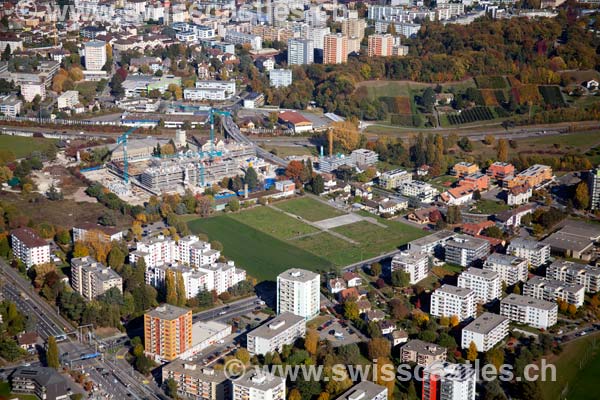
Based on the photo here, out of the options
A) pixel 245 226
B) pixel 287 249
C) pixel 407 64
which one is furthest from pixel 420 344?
pixel 407 64

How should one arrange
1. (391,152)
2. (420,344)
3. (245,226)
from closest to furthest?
(420,344) → (245,226) → (391,152)

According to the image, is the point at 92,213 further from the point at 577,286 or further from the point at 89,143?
the point at 577,286

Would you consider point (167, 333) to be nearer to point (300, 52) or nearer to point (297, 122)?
point (297, 122)

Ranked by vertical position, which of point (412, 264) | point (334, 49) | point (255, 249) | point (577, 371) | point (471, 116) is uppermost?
point (334, 49)

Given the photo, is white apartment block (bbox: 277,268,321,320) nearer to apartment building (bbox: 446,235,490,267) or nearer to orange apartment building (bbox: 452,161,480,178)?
apartment building (bbox: 446,235,490,267)

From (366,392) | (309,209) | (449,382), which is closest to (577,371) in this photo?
(449,382)

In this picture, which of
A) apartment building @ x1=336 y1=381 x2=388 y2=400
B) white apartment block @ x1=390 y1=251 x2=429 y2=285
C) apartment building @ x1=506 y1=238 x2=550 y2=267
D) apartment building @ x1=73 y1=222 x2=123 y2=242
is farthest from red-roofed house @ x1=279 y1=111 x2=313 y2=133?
apartment building @ x1=336 y1=381 x2=388 y2=400
